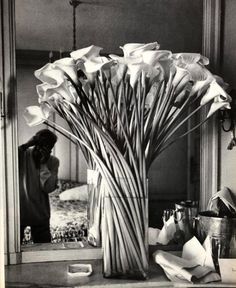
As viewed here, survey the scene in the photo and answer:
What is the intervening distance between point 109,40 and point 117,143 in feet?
0.70

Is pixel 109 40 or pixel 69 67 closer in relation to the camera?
pixel 69 67

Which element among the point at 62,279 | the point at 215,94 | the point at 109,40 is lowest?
the point at 62,279

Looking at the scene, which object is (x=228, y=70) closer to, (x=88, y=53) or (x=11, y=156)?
(x=88, y=53)

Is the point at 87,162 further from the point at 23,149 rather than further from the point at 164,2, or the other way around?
the point at 164,2

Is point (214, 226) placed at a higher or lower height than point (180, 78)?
lower

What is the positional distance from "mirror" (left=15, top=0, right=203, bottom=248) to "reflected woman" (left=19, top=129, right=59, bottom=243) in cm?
2

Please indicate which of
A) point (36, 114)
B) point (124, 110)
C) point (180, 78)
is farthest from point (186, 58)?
point (36, 114)

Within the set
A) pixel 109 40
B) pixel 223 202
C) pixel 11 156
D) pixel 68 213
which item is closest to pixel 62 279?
pixel 68 213

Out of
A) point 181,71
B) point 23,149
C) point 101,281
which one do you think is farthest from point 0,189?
point 181,71

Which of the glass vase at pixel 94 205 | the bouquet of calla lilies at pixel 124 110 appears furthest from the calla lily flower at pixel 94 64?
the glass vase at pixel 94 205

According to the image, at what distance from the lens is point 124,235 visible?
68 cm

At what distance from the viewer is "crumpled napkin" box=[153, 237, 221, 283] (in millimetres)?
680

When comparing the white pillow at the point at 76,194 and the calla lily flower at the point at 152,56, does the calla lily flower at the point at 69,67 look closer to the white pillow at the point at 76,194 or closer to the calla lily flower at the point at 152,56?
the calla lily flower at the point at 152,56

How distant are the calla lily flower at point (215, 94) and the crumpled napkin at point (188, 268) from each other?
286 mm
